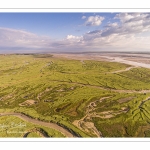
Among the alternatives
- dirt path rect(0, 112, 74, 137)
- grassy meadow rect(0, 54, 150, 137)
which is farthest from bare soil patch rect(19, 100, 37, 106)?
dirt path rect(0, 112, 74, 137)

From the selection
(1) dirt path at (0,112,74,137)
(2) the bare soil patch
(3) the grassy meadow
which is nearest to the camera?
(1) dirt path at (0,112,74,137)

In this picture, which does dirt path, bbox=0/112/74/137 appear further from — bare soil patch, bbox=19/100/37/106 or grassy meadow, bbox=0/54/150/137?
bare soil patch, bbox=19/100/37/106

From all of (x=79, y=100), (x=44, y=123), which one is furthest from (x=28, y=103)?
(x=79, y=100)

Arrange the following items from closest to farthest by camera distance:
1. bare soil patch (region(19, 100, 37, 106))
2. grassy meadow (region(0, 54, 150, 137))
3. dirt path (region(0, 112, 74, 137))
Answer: dirt path (region(0, 112, 74, 137)), grassy meadow (region(0, 54, 150, 137)), bare soil patch (region(19, 100, 37, 106))

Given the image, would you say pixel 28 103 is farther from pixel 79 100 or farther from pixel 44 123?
pixel 79 100

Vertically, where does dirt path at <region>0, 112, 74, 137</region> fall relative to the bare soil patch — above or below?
below

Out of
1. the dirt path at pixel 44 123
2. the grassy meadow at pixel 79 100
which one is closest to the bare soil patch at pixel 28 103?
the grassy meadow at pixel 79 100

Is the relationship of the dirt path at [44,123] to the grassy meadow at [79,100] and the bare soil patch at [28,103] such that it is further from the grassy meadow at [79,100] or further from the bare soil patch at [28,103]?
the bare soil patch at [28,103]

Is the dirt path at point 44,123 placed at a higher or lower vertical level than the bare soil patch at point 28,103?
lower
